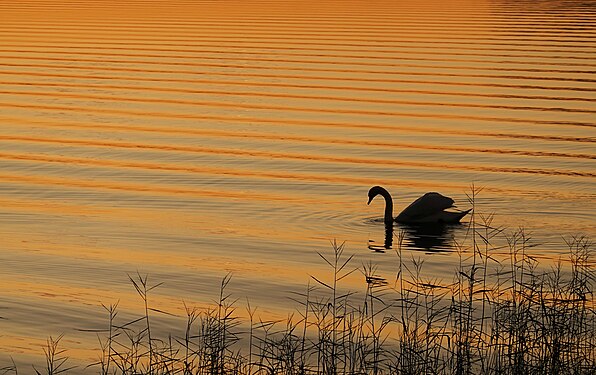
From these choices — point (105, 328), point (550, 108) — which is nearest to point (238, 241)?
point (105, 328)

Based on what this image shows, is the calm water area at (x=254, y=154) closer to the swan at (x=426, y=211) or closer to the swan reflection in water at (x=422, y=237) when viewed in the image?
the swan reflection in water at (x=422, y=237)

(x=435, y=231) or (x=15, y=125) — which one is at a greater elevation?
(x=15, y=125)

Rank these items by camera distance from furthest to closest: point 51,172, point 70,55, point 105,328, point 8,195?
point 70,55 → point 51,172 → point 8,195 → point 105,328

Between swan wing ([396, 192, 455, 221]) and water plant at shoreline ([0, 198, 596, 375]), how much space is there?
3.52 meters

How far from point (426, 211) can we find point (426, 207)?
0.07 metres

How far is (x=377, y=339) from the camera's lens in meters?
11.1

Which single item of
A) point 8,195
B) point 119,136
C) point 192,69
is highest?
point 192,69

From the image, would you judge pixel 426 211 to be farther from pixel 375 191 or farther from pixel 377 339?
pixel 377 339

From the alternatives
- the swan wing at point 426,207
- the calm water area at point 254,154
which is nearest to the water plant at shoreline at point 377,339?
the calm water area at point 254,154

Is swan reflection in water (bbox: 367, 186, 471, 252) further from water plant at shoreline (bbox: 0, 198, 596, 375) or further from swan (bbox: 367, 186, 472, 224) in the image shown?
water plant at shoreline (bbox: 0, 198, 596, 375)

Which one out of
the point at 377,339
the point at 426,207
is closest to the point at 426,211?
the point at 426,207

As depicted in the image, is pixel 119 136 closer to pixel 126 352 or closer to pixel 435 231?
pixel 435 231

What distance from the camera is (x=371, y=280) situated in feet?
51.1

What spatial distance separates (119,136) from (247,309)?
13.2m
